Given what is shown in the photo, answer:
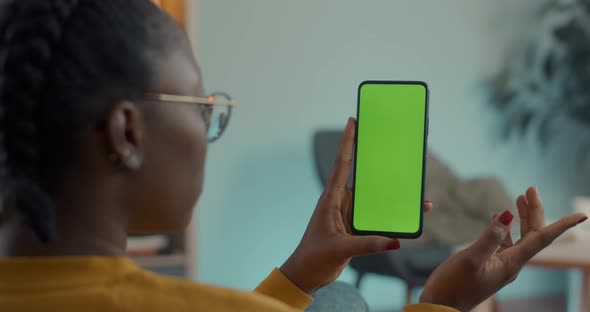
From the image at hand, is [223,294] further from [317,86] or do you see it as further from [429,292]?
[317,86]

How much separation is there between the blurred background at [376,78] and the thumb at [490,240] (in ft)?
7.65

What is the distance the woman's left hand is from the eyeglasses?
0.17m

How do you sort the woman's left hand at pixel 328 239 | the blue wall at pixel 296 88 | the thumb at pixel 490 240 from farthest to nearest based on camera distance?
the blue wall at pixel 296 88
the woman's left hand at pixel 328 239
the thumb at pixel 490 240

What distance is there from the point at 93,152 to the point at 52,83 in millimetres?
75

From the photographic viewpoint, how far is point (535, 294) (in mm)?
3973

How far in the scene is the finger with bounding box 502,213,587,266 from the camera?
3.16 ft

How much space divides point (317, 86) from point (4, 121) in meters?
2.78

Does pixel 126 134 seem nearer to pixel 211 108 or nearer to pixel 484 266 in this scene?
pixel 211 108

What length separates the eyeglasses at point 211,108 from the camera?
2.60ft

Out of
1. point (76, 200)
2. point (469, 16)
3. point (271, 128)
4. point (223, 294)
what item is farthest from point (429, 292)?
point (469, 16)

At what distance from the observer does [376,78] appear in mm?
3574

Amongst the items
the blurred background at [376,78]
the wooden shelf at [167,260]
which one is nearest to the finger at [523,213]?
the wooden shelf at [167,260]

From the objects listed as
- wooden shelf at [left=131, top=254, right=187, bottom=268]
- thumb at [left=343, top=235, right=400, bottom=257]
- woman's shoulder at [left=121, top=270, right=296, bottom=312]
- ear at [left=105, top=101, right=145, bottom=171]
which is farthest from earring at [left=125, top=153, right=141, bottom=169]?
wooden shelf at [left=131, top=254, right=187, bottom=268]

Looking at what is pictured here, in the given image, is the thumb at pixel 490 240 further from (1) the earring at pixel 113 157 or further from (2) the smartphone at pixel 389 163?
(1) the earring at pixel 113 157
